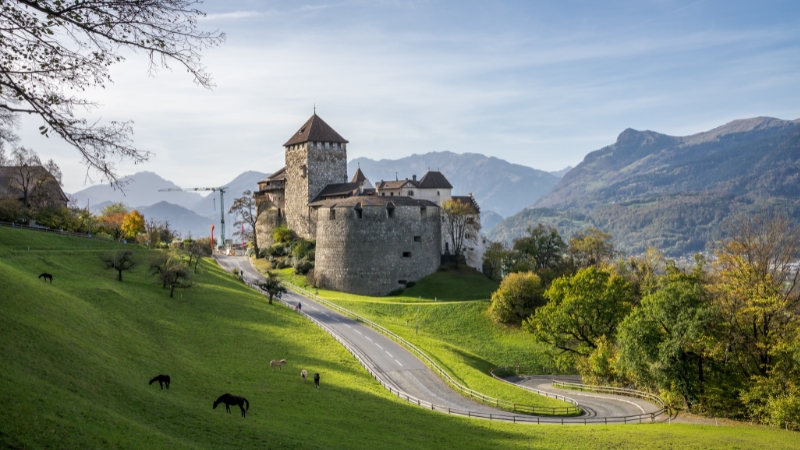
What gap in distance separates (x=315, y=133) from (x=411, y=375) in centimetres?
5052

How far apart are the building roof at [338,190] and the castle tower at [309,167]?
90 cm

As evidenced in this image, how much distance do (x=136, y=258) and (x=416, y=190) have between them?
38.3m

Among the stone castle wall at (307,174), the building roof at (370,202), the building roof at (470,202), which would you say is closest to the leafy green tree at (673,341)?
the building roof at (370,202)

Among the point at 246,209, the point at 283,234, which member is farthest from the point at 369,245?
the point at 246,209

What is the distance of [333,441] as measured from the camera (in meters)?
23.2

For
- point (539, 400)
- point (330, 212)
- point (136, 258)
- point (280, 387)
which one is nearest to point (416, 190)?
point (330, 212)

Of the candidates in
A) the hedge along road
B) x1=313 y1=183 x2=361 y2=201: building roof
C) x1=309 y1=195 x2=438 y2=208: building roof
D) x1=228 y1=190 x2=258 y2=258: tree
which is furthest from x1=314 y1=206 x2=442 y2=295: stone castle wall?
x1=228 y1=190 x2=258 y2=258: tree

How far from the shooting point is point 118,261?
5178 centimetres

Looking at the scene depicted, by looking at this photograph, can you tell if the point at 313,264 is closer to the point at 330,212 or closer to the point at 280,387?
the point at 330,212

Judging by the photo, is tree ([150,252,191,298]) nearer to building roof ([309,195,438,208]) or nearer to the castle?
the castle

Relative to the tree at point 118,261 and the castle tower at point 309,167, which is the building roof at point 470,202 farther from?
the tree at point 118,261

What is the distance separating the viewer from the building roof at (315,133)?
85688 millimetres

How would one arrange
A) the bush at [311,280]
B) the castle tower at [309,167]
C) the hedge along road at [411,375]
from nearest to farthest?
the hedge along road at [411,375], the bush at [311,280], the castle tower at [309,167]

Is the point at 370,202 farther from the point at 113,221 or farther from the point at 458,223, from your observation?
the point at 113,221
